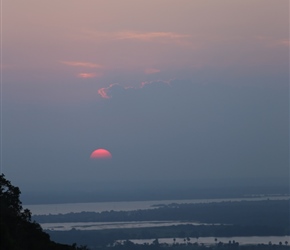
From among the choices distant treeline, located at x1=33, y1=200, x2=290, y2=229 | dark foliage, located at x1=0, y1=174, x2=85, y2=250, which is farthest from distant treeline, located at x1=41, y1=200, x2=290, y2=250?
dark foliage, located at x1=0, y1=174, x2=85, y2=250

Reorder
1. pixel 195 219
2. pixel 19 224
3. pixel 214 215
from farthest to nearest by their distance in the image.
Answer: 1. pixel 214 215
2. pixel 195 219
3. pixel 19 224

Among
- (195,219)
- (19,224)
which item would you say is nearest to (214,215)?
(195,219)

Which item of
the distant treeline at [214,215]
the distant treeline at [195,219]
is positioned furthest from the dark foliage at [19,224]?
the distant treeline at [214,215]

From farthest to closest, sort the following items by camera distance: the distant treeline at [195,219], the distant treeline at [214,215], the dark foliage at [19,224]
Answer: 1. the distant treeline at [214,215]
2. the distant treeline at [195,219]
3. the dark foliage at [19,224]

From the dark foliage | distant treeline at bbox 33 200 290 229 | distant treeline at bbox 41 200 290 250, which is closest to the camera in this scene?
the dark foliage

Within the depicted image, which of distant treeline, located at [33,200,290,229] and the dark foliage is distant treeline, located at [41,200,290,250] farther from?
the dark foliage

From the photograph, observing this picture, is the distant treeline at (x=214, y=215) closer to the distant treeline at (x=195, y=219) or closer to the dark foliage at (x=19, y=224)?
the distant treeline at (x=195, y=219)

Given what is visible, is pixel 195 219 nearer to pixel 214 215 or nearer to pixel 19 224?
pixel 214 215

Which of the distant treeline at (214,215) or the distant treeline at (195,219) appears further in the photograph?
the distant treeline at (214,215)

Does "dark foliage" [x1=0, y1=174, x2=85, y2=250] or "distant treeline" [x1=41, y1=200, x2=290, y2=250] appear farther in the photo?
"distant treeline" [x1=41, y1=200, x2=290, y2=250]
